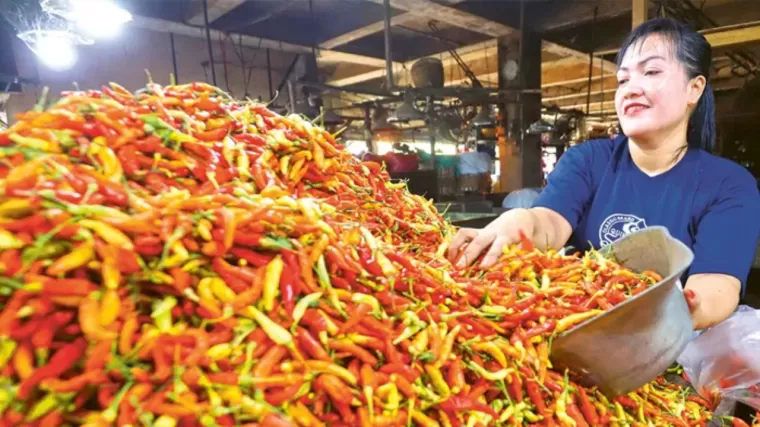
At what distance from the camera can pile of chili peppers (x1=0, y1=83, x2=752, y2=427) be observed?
762mm

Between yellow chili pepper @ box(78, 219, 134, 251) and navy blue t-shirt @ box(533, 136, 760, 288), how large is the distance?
1.63 metres

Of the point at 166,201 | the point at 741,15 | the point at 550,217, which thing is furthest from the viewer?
the point at 741,15

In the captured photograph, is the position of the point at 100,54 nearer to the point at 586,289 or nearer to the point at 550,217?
the point at 550,217

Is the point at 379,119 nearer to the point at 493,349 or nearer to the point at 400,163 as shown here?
the point at 400,163

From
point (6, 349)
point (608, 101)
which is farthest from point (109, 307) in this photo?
point (608, 101)

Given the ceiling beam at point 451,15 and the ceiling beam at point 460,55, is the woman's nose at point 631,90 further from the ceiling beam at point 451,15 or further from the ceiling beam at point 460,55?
the ceiling beam at point 460,55

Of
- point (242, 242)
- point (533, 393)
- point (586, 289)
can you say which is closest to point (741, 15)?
point (586, 289)

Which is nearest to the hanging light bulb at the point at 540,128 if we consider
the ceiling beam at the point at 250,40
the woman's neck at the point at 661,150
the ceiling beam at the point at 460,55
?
the ceiling beam at the point at 460,55

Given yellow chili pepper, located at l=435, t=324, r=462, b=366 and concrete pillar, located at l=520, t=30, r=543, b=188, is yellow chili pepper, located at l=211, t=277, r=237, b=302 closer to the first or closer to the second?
yellow chili pepper, located at l=435, t=324, r=462, b=366

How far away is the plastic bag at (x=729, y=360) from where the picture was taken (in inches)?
62.3

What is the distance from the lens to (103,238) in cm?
80

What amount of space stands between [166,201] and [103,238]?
0.50 feet

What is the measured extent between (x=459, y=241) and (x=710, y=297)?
2.80 ft

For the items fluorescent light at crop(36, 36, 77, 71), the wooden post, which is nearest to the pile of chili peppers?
the wooden post
